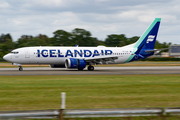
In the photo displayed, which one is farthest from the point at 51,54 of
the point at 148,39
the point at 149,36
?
the point at 149,36

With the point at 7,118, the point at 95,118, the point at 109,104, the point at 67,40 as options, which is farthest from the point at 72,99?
the point at 67,40

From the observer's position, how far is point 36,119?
801 cm

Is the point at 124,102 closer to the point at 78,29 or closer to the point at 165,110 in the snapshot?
the point at 165,110

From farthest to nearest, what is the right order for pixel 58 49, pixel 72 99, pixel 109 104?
pixel 58 49 → pixel 72 99 → pixel 109 104

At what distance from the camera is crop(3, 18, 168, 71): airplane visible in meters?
34.0

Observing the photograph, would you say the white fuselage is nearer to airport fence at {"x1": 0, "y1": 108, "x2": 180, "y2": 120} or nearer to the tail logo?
the tail logo

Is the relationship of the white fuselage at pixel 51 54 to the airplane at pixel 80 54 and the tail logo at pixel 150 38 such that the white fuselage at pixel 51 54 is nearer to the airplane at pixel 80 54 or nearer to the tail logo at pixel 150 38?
the airplane at pixel 80 54

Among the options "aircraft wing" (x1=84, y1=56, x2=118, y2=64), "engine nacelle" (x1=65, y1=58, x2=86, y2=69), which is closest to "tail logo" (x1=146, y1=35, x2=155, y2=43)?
"aircraft wing" (x1=84, y1=56, x2=118, y2=64)

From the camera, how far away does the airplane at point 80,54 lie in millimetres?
34000

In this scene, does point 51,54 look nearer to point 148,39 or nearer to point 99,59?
point 99,59

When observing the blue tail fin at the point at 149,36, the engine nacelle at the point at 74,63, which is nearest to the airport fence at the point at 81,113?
the engine nacelle at the point at 74,63

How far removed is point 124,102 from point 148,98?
6.13 ft

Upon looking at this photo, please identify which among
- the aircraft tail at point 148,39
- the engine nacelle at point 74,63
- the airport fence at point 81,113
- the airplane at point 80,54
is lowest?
the airport fence at point 81,113

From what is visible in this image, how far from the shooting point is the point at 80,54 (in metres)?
36.9
